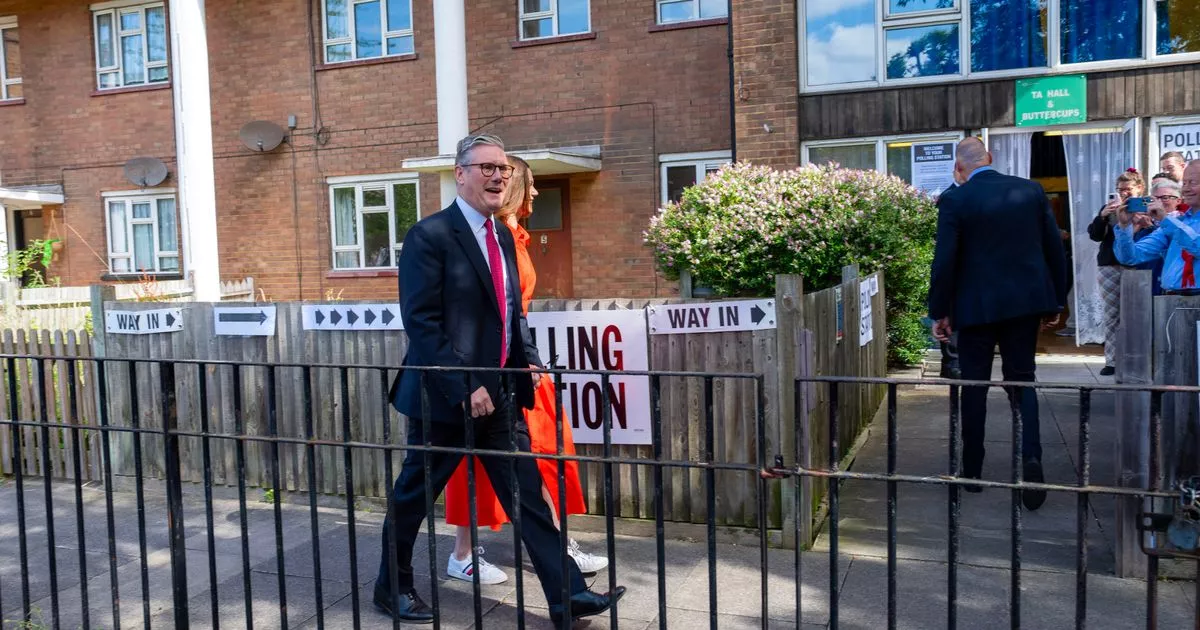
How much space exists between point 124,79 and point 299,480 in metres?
13.6

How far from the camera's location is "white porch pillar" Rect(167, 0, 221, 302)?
13438 mm

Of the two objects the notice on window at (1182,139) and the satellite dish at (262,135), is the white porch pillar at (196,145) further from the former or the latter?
the notice on window at (1182,139)

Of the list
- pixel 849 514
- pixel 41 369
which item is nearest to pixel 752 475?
pixel 849 514

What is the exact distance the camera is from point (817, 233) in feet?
25.5

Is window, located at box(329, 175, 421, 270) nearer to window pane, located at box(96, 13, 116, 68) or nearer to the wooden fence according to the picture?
window pane, located at box(96, 13, 116, 68)

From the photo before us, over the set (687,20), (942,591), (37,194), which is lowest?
(942,591)

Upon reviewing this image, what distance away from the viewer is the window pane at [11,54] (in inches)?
696

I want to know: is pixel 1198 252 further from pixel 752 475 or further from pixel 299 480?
pixel 299 480

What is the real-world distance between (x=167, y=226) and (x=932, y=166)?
12.8 meters

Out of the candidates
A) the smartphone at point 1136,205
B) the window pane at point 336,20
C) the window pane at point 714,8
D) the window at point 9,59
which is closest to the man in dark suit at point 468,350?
the smartphone at point 1136,205

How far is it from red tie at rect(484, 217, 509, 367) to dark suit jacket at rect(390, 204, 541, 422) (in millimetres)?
27

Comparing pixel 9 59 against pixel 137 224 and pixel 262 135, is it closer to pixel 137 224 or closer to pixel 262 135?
pixel 137 224

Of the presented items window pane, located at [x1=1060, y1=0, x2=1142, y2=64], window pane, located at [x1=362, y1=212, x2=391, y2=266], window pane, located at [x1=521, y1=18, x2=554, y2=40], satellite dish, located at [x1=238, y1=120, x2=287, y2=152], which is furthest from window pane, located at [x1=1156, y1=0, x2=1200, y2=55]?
satellite dish, located at [x1=238, y1=120, x2=287, y2=152]

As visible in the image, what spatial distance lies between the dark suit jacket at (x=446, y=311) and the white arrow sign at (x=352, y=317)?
1.77 meters
